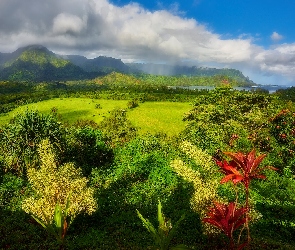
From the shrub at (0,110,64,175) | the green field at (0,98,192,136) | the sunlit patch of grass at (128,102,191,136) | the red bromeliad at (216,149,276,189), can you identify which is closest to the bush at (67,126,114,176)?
the shrub at (0,110,64,175)

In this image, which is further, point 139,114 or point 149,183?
point 139,114

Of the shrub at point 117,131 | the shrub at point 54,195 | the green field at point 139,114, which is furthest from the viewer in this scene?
the green field at point 139,114

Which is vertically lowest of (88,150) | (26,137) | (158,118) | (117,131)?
(158,118)

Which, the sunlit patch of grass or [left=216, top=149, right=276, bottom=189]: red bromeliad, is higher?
[left=216, top=149, right=276, bottom=189]: red bromeliad

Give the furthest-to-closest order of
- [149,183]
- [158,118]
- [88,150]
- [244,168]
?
1. [158,118]
2. [88,150]
3. [149,183]
4. [244,168]

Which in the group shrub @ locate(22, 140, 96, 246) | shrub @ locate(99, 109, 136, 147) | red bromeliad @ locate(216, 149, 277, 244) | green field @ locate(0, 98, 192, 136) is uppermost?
red bromeliad @ locate(216, 149, 277, 244)

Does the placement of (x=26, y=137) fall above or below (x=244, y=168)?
below

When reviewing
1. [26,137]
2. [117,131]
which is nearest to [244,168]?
[26,137]

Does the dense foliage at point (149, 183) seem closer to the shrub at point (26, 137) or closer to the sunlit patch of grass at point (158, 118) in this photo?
the shrub at point (26, 137)

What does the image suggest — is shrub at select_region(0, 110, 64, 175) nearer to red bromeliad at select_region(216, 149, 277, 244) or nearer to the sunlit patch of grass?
red bromeliad at select_region(216, 149, 277, 244)

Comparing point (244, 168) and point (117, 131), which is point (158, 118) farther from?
point (244, 168)

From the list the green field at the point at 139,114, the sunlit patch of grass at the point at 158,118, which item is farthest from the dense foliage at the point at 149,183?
the green field at the point at 139,114

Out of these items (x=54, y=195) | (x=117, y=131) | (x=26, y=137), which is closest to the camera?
(x=54, y=195)

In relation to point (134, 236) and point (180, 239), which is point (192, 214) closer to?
point (180, 239)
